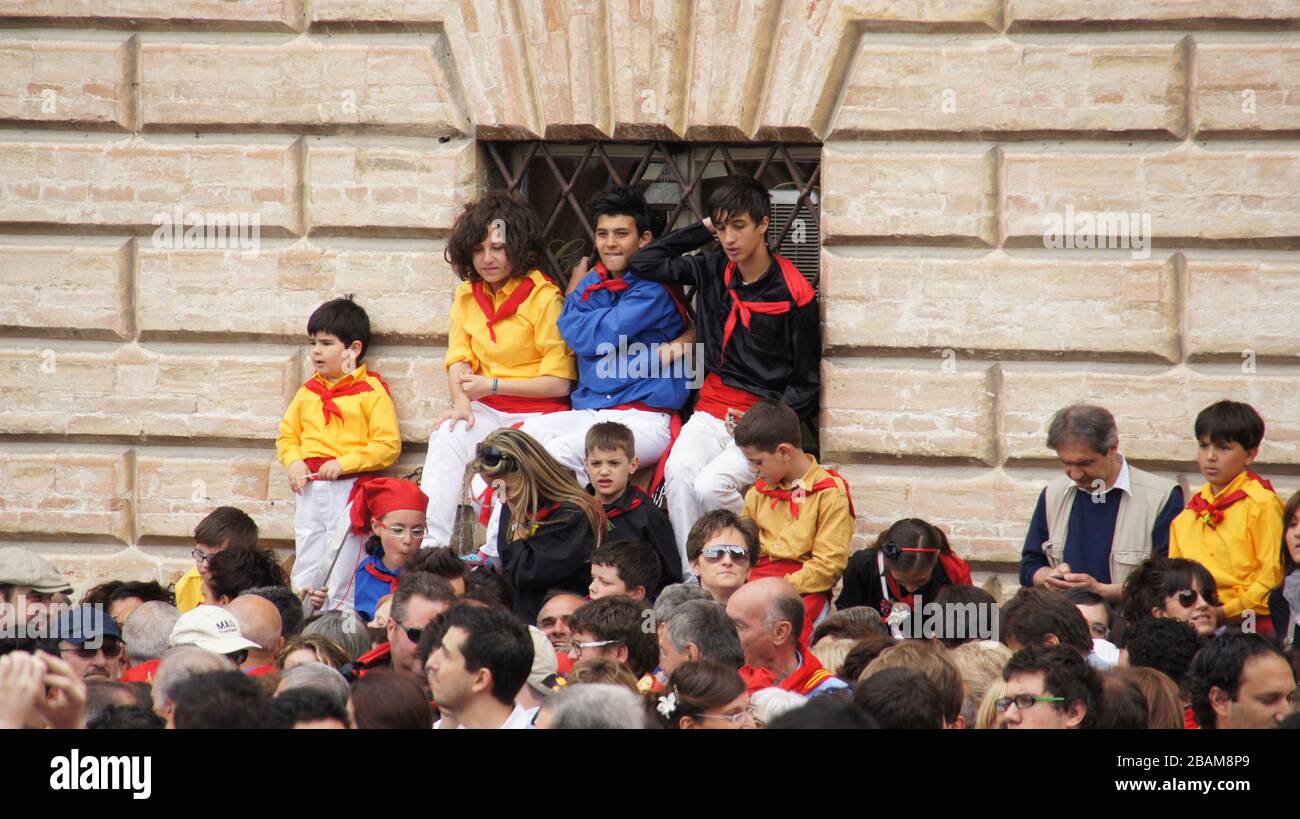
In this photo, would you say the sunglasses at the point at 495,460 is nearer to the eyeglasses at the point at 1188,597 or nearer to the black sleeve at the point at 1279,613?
the eyeglasses at the point at 1188,597

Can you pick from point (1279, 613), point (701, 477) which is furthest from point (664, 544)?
point (1279, 613)

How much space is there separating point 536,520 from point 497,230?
5.48ft

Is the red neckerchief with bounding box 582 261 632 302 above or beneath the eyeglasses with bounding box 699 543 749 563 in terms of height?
above

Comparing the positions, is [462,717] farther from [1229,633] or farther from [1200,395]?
[1200,395]

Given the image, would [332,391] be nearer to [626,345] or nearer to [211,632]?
[626,345]

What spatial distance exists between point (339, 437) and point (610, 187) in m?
1.96

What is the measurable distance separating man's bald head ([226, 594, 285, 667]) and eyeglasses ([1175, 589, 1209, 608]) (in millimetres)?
3662

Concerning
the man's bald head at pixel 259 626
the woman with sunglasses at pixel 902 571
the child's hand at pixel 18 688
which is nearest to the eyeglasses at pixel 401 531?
the man's bald head at pixel 259 626

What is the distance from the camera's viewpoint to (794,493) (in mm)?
8352

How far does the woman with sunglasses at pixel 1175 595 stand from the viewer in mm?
7102

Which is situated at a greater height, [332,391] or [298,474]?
[332,391]

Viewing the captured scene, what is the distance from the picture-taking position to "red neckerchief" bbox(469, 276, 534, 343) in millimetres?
9258

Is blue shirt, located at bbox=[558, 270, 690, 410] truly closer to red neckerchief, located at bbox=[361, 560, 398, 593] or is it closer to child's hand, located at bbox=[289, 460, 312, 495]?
red neckerchief, located at bbox=[361, 560, 398, 593]

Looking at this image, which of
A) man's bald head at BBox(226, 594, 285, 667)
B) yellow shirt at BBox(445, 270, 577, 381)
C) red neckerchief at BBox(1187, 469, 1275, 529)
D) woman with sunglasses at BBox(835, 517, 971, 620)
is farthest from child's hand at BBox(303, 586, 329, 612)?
red neckerchief at BBox(1187, 469, 1275, 529)
